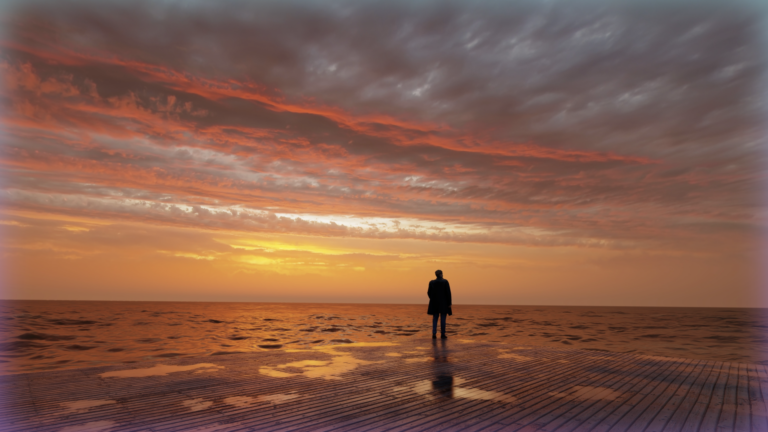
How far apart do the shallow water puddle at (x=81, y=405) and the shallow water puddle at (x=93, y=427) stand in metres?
0.74

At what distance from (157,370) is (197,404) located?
3.70 meters

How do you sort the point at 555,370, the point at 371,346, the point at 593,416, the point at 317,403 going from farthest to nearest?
1. the point at 371,346
2. the point at 555,370
3. the point at 317,403
4. the point at 593,416

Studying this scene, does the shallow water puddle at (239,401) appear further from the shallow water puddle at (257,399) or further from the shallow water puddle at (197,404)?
the shallow water puddle at (197,404)

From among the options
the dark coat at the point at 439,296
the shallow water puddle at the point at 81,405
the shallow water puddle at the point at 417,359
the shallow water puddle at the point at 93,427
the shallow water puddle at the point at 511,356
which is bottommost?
the shallow water puddle at the point at 511,356

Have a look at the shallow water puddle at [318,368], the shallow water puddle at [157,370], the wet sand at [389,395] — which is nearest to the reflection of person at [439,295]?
the wet sand at [389,395]

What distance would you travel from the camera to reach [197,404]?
19.0ft

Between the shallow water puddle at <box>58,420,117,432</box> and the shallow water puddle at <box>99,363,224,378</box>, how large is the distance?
343 centimetres

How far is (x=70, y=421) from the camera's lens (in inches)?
196

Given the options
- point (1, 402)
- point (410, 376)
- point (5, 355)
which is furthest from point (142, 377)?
point (5, 355)

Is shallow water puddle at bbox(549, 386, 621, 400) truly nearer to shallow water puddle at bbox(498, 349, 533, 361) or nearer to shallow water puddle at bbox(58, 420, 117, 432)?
shallow water puddle at bbox(498, 349, 533, 361)

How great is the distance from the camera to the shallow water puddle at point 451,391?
6344 mm

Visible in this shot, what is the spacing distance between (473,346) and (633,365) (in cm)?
453

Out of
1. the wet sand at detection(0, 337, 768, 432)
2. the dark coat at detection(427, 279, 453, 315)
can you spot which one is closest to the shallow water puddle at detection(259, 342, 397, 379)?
the wet sand at detection(0, 337, 768, 432)

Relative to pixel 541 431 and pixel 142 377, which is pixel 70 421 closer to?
pixel 142 377
